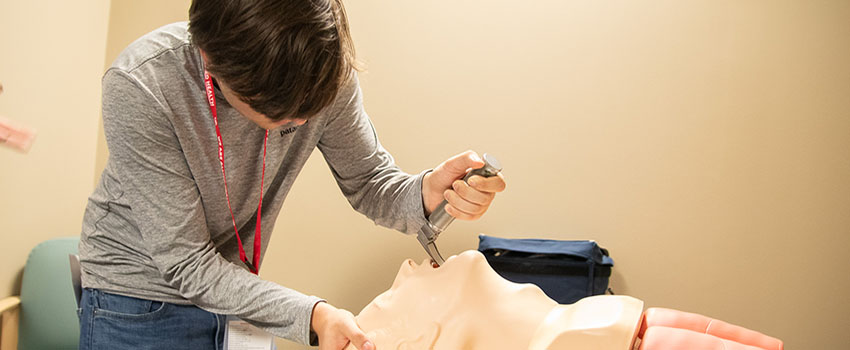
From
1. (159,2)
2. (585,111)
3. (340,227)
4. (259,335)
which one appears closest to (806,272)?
(585,111)

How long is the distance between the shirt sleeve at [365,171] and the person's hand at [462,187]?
5cm

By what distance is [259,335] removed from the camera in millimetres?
1253

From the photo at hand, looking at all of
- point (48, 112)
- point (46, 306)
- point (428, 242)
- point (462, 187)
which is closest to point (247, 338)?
point (428, 242)

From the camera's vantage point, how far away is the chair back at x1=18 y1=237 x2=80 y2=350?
7.43ft

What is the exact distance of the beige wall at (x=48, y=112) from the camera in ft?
7.29

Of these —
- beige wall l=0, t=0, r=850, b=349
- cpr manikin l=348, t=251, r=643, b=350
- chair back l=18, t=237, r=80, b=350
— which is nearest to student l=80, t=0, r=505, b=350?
cpr manikin l=348, t=251, r=643, b=350

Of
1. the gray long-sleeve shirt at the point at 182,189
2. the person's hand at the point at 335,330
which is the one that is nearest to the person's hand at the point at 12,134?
the gray long-sleeve shirt at the point at 182,189

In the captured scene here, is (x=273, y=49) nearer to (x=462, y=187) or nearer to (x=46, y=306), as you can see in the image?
(x=462, y=187)

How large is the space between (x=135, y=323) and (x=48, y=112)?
59.2 inches

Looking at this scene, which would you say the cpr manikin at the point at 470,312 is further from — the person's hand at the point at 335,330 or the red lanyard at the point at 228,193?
the red lanyard at the point at 228,193

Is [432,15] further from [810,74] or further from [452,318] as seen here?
[452,318]

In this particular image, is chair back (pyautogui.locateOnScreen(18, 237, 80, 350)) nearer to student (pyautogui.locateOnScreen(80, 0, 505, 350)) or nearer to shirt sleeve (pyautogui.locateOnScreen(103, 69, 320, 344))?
student (pyautogui.locateOnScreen(80, 0, 505, 350))

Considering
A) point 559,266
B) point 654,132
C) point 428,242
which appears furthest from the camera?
point 654,132

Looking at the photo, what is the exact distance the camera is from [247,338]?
49.1 inches
